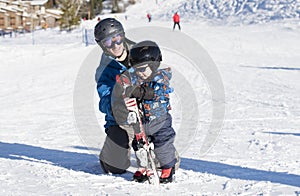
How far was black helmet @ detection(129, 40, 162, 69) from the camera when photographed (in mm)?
3957

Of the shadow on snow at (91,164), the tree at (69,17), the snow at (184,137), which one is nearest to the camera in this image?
the snow at (184,137)

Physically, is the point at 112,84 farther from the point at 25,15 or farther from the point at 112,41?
the point at 25,15

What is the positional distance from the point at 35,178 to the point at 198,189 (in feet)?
4.68

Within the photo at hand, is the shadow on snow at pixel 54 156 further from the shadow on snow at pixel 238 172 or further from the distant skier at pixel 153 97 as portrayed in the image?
the shadow on snow at pixel 238 172

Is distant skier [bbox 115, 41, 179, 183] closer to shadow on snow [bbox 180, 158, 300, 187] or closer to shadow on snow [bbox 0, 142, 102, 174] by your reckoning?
shadow on snow [bbox 180, 158, 300, 187]

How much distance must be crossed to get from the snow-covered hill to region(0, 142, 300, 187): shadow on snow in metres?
39.4

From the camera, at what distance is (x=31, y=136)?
6.91 metres

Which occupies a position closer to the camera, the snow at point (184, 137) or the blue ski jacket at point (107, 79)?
the snow at point (184, 137)

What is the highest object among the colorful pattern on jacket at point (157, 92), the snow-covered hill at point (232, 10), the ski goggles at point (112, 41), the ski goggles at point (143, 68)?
the ski goggles at point (112, 41)

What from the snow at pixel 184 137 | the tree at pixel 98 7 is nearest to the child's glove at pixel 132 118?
the snow at pixel 184 137

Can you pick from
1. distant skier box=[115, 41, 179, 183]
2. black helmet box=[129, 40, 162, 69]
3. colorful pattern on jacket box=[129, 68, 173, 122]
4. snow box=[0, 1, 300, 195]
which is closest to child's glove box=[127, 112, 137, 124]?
distant skier box=[115, 41, 179, 183]

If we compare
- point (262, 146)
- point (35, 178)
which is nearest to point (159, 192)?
point (35, 178)

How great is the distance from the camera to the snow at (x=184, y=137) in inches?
157

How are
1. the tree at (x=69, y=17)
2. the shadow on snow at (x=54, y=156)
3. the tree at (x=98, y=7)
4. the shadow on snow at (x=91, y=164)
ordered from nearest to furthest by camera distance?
1. the shadow on snow at (x=91, y=164)
2. the shadow on snow at (x=54, y=156)
3. the tree at (x=69, y=17)
4. the tree at (x=98, y=7)
